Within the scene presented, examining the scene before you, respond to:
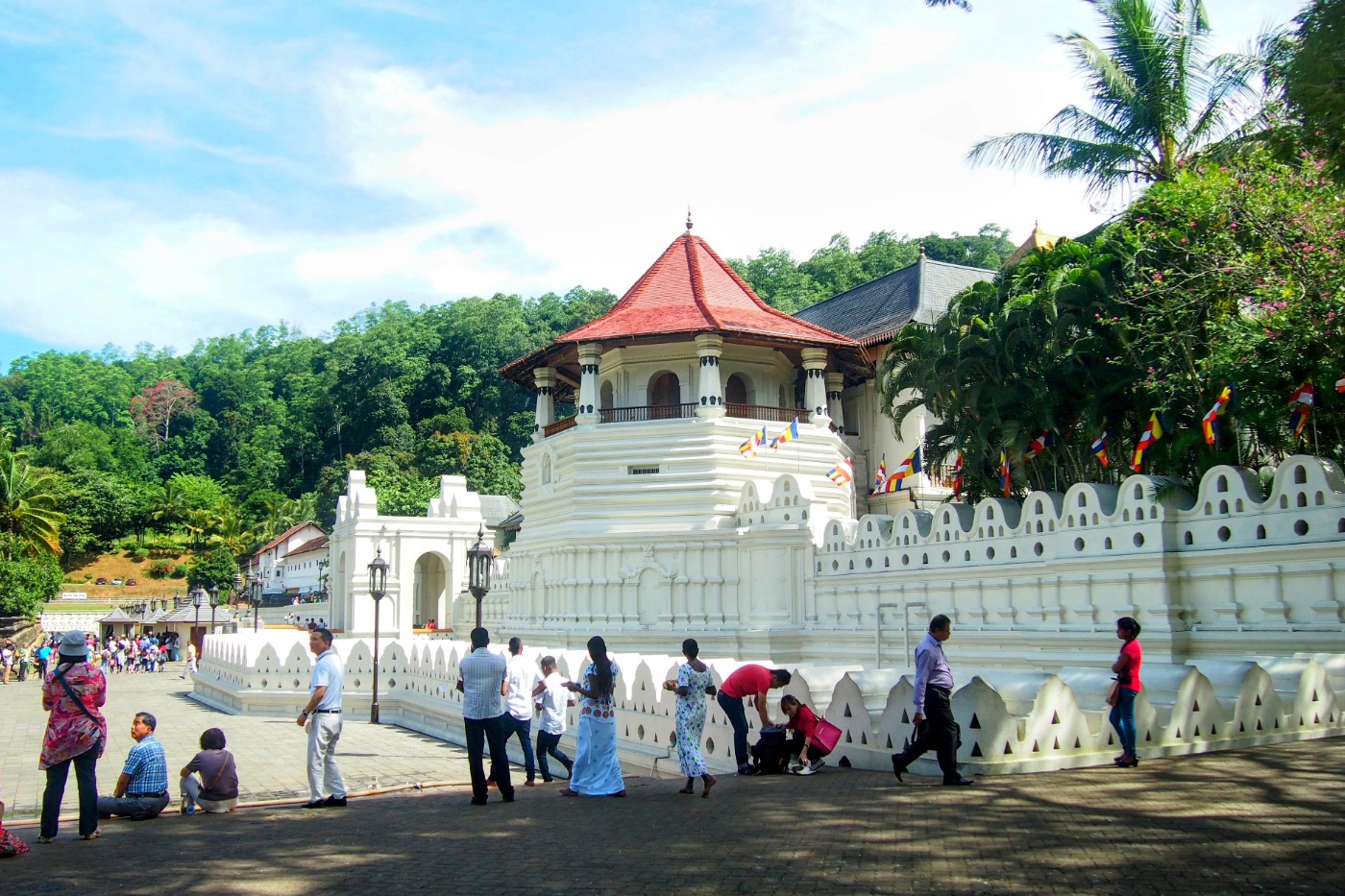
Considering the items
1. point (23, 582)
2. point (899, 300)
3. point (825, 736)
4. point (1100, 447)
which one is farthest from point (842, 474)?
point (23, 582)

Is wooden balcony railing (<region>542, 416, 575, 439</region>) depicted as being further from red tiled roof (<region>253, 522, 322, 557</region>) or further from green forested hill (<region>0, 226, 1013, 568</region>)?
red tiled roof (<region>253, 522, 322, 557</region>)

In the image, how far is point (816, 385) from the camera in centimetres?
3003

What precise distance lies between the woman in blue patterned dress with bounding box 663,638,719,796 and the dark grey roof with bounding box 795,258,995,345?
23.0 metres

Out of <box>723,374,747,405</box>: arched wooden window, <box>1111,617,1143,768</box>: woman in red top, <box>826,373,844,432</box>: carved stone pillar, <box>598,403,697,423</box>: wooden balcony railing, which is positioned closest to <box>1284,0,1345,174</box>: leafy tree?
<box>1111,617,1143,768</box>: woman in red top

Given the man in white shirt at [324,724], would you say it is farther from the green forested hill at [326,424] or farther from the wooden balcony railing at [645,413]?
the green forested hill at [326,424]

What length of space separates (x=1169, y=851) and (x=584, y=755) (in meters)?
5.26

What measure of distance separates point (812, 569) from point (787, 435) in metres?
4.10

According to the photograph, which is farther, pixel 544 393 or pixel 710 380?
pixel 544 393

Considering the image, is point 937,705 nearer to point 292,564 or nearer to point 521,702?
point 521,702

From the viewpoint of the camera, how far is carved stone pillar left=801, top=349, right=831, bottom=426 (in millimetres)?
29922

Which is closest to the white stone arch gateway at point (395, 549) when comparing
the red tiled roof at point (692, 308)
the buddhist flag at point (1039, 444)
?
the red tiled roof at point (692, 308)

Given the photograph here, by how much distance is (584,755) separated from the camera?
34.0 ft

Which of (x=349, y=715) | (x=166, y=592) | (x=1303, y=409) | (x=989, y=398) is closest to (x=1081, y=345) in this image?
(x=989, y=398)

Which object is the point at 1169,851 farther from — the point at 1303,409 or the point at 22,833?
the point at 1303,409
